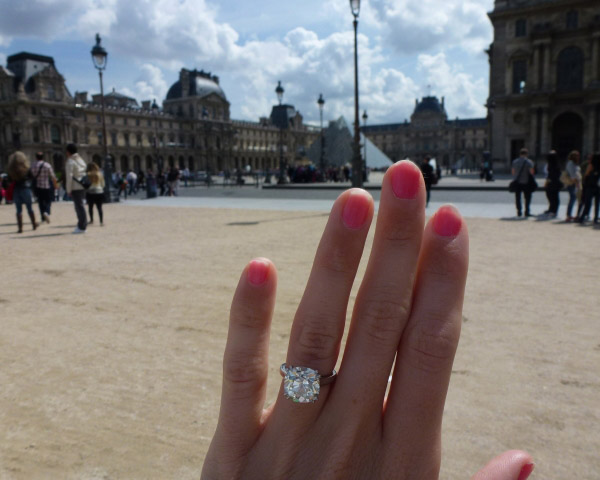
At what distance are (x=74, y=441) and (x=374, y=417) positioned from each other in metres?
1.77

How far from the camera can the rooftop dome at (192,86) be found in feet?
288

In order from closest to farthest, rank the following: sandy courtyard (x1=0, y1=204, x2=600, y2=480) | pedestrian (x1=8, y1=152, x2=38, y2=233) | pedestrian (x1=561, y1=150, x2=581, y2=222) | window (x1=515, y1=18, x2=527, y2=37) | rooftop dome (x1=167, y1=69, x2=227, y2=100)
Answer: sandy courtyard (x1=0, y1=204, x2=600, y2=480) < pedestrian (x1=8, y1=152, x2=38, y2=233) < pedestrian (x1=561, y1=150, x2=581, y2=222) < window (x1=515, y1=18, x2=527, y2=37) < rooftop dome (x1=167, y1=69, x2=227, y2=100)

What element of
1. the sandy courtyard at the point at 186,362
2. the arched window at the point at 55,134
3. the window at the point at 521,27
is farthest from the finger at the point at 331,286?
the arched window at the point at 55,134

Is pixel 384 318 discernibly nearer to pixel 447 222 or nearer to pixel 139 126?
pixel 447 222

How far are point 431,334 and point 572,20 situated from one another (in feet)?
135

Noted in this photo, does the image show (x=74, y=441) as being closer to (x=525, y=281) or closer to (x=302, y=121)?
(x=525, y=281)

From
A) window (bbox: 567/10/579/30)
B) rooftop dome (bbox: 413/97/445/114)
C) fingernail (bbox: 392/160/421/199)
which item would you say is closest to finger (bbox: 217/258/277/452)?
fingernail (bbox: 392/160/421/199)

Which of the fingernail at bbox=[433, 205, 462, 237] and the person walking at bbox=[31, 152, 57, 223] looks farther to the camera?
the person walking at bbox=[31, 152, 57, 223]

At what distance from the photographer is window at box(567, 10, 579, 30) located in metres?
33.1

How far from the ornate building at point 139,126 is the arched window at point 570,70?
21124 mm

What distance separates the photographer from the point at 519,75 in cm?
3575

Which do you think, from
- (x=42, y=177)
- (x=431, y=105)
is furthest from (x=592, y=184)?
(x=431, y=105)

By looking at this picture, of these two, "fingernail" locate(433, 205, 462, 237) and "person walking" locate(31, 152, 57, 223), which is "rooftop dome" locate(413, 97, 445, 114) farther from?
"fingernail" locate(433, 205, 462, 237)

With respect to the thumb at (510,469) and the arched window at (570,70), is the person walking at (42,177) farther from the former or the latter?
the arched window at (570,70)
